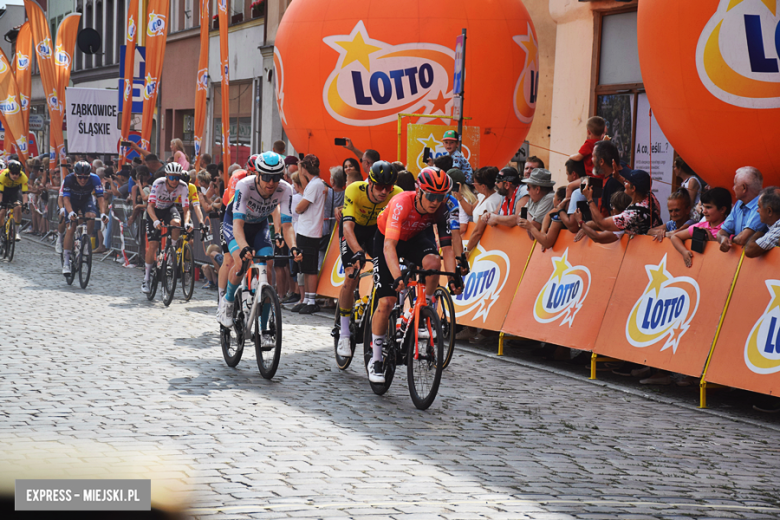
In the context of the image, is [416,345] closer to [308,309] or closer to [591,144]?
[591,144]

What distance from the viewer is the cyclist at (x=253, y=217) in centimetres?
881

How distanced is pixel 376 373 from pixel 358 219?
162 cm

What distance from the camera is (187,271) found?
14273 mm

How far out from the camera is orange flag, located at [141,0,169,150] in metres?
21.8

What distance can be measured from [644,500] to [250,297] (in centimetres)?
452

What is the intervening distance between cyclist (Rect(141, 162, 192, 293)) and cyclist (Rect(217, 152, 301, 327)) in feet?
15.9

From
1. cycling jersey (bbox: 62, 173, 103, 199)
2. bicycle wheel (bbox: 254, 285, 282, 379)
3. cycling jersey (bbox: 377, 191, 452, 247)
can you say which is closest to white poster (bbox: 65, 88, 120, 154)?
cycling jersey (bbox: 62, 173, 103, 199)

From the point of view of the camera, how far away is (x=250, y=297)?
876 centimetres

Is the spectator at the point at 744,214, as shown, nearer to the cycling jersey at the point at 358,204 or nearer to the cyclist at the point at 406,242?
the cyclist at the point at 406,242

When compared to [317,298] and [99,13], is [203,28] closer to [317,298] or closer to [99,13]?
[317,298]

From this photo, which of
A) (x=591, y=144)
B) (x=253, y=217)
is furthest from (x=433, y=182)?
(x=591, y=144)

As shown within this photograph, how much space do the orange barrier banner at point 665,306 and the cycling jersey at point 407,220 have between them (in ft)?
6.41

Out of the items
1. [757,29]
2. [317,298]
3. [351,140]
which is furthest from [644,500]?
[351,140]

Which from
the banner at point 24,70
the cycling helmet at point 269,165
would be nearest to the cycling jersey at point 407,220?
the cycling helmet at point 269,165
